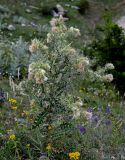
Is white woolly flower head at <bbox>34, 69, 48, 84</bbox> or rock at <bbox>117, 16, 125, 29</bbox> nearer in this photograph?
white woolly flower head at <bbox>34, 69, 48, 84</bbox>

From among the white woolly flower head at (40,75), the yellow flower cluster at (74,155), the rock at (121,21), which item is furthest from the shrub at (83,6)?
the white woolly flower head at (40,75)

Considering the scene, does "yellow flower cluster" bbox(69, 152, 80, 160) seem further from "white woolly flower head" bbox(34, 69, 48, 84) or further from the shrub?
the shrub

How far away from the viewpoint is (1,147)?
18.5 ft

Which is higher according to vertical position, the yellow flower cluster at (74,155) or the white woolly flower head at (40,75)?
the white woolly flower head at (40,75)

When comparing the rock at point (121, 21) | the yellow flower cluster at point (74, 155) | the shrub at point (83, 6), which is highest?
the yellow flower cluster at point (74, 155)

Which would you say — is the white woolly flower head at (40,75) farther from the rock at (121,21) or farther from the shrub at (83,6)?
the shrub at (83,6)

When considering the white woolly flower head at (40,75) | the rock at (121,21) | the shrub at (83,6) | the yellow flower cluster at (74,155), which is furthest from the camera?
the shrub at (83,6)

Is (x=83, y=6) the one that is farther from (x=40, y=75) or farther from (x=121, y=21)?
(x=40, y=75)

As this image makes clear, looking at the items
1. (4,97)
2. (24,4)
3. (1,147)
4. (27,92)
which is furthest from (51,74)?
(24,4)

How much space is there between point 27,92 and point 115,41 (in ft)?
19.0

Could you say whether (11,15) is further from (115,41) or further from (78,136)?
(78,136)

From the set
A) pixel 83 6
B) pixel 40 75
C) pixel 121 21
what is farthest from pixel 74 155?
pixel 83 6

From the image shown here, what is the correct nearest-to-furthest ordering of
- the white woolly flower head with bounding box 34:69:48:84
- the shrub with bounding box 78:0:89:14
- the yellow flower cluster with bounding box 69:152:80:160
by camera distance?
1. the white woolly flower head with bounding box 34:69:48:84
2. the yellow flower cluster with bounding box 69:152:80:160
3. the shrub with bounding box 78:0:89:14

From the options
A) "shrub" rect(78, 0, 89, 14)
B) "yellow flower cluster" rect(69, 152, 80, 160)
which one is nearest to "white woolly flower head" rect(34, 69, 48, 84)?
"yellow flower cluster" rect(69, 152, 80, 160)
